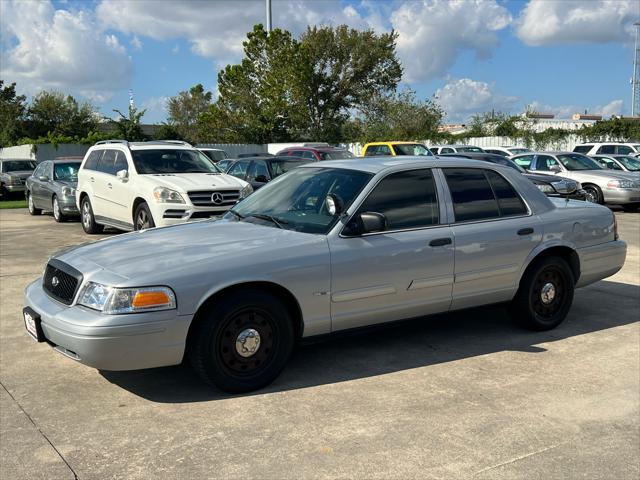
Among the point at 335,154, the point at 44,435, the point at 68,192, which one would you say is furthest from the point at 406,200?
the point at 335,154

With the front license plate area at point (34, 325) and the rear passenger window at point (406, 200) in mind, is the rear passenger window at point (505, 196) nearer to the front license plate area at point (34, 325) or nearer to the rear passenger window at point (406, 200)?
the rear passenger window at point (406, 200)

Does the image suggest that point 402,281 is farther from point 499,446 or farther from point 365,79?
point 365,79

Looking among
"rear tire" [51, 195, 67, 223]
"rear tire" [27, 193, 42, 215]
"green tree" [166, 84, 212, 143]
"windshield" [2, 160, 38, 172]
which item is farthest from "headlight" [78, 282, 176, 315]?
"green tree" [166, 84, 212, 143]

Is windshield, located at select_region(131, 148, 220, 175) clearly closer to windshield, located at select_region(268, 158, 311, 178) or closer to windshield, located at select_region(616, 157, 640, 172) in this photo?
windshield, located at select_region(268, 158, 311, 178)

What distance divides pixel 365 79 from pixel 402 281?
175 feet

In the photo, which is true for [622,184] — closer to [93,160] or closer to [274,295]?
[93,160]

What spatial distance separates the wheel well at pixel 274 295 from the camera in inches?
176

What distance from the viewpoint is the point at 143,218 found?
36.5 feet

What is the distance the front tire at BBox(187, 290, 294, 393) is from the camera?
443 centimetres

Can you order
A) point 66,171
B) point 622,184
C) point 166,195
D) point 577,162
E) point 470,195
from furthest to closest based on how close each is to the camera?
point 577,162 → point 622,184 → point 66,171 → point 166,195 → point 470,195

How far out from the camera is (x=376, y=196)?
206 inches

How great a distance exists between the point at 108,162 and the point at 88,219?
1.49m

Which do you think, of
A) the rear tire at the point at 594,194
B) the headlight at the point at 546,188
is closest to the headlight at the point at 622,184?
the rear tire at the point at 594,194

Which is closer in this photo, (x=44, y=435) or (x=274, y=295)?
(x=44, y=435)
